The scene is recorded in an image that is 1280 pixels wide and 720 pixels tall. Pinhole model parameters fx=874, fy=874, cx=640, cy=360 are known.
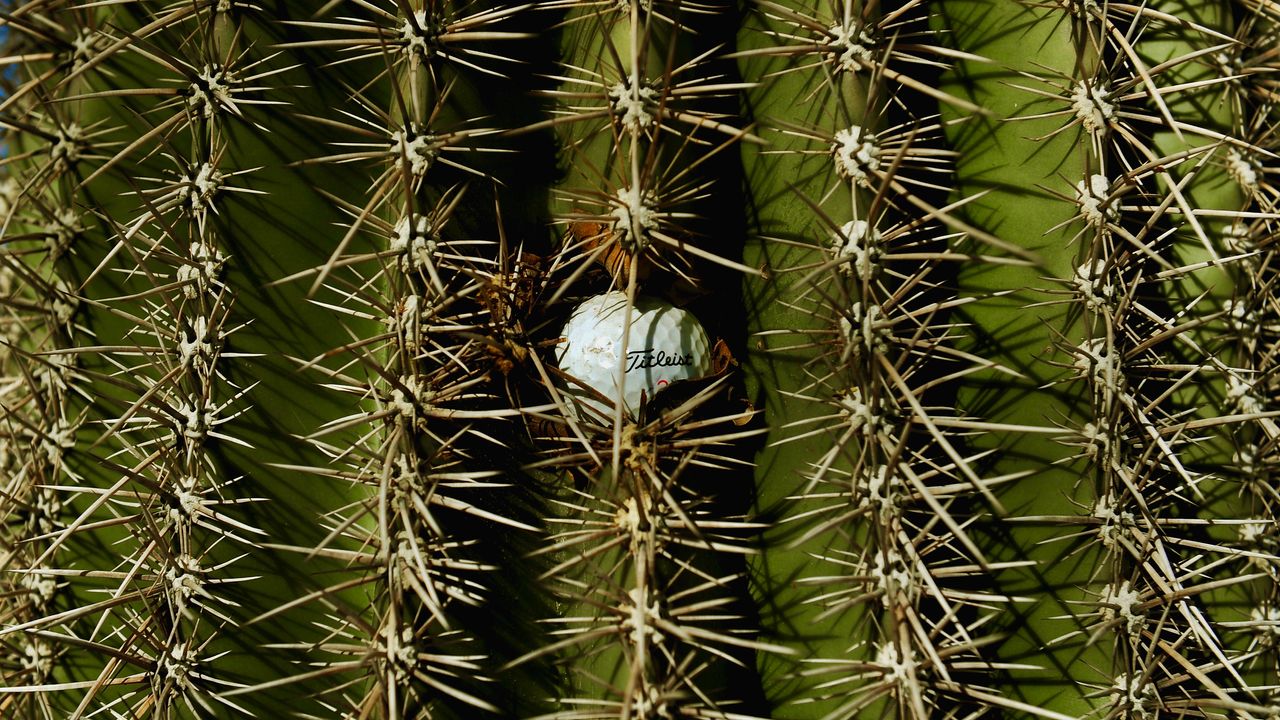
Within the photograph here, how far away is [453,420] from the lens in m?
1.29

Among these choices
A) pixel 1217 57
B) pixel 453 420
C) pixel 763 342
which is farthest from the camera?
pixel 1217 57

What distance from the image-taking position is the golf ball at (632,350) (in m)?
1.31

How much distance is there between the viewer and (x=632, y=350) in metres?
1.31

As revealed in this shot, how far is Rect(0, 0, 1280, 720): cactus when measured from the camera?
1270mm

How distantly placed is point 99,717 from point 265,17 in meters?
1.15

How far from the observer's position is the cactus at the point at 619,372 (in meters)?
1.27

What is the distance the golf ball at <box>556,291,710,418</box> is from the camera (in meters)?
1.31

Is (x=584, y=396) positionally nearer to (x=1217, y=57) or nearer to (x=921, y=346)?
(x=921, y=346)

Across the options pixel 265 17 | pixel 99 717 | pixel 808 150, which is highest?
pixel 265 17

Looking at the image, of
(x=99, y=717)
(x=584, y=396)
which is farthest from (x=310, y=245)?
(x=99, y=717)

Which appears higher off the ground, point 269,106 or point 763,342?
point 269,106

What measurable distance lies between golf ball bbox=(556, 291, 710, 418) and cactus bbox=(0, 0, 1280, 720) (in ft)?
0.09

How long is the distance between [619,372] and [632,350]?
2.9 inches

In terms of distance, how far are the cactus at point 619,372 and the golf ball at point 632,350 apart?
0.09 ft
